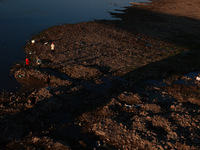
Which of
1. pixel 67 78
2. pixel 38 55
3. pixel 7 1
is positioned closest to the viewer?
pixel 67 78

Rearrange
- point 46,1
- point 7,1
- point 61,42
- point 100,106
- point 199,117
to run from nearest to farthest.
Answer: point 199,117
point 100,106
point 61,42
point 7,1
point 46,1

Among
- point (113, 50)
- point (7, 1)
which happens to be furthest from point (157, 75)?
point (7, 1)

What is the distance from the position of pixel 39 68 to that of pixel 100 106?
9822 millimetres

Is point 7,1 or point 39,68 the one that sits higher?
point 7,1

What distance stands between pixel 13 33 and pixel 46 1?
44190 millimetres

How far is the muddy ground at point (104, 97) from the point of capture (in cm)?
1108

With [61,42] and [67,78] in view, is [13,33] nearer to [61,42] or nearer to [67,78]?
[61,42]

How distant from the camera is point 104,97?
50.5 ft

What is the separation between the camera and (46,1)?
69.8 m

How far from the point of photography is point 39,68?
1956 cm

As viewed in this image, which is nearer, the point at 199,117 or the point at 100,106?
the point at 199,117

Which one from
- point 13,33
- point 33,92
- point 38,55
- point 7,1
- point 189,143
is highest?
point 7,1

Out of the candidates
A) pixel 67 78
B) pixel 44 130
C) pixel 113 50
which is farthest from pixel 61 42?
pixel 44 130

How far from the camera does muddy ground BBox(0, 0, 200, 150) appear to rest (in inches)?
436
